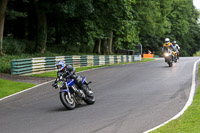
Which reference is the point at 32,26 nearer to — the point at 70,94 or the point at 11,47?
the point at 11,47

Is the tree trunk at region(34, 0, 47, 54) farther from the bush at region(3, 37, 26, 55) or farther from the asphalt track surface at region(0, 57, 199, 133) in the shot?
the asphalt track surface at region(0, 57, 199, 133)

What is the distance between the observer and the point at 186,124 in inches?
317

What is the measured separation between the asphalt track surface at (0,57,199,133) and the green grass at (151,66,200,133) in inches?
16.8

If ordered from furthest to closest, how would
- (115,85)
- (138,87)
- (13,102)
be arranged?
(115,85) < (138,87) < (13,102)

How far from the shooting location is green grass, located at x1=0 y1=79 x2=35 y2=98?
16.6 m

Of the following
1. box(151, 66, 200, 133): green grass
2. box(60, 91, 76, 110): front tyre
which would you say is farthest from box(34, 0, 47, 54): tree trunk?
box(151, 66, 200, 133): green grass

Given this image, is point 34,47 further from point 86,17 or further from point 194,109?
point 194,109

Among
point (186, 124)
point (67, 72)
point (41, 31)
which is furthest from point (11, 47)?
point (186, 124)

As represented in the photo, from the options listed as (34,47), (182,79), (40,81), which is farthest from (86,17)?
(182,79)

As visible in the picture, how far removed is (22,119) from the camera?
404 inches

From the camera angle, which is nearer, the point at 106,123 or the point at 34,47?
the point at 106,123

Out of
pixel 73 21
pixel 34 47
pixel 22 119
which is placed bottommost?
pixel 22 119

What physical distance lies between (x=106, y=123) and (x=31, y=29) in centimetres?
3232

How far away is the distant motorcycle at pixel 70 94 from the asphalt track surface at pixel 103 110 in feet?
0.72
